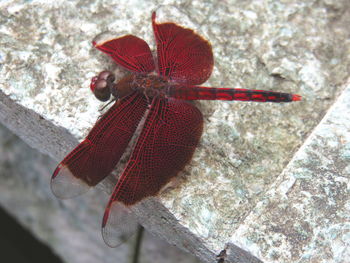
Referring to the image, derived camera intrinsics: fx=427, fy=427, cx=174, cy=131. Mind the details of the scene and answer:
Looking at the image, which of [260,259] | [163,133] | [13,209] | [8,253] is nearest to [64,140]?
[163,133]

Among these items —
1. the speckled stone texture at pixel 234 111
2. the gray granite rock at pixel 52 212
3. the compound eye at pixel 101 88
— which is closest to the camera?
the speckled stone texture at pixel 234 111

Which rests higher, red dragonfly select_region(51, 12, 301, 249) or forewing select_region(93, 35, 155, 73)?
forewing select_region(93, 35, 155, 73)

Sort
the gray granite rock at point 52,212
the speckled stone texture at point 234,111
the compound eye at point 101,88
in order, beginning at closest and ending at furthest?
the speckled stone texture at point 234,111
the compound eye at point 101,88
the gray granite rock at point 52,212

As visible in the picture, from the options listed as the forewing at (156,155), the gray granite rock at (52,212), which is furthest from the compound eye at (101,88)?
the gray granite rock at (52,212)

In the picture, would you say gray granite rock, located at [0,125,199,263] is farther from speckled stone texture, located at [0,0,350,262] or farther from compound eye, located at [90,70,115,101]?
compound eye, located at [90,70,115,101]

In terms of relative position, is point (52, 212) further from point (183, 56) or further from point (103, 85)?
point (183, 56)

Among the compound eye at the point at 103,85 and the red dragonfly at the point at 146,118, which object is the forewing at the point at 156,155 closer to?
the red dragonfly at the point at 146,118

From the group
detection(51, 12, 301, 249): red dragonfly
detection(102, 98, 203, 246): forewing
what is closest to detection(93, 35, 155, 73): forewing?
detection(51, 12, 301, 249): red dragonfly

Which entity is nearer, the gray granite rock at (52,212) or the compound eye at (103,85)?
the compound eye at (103,85)
